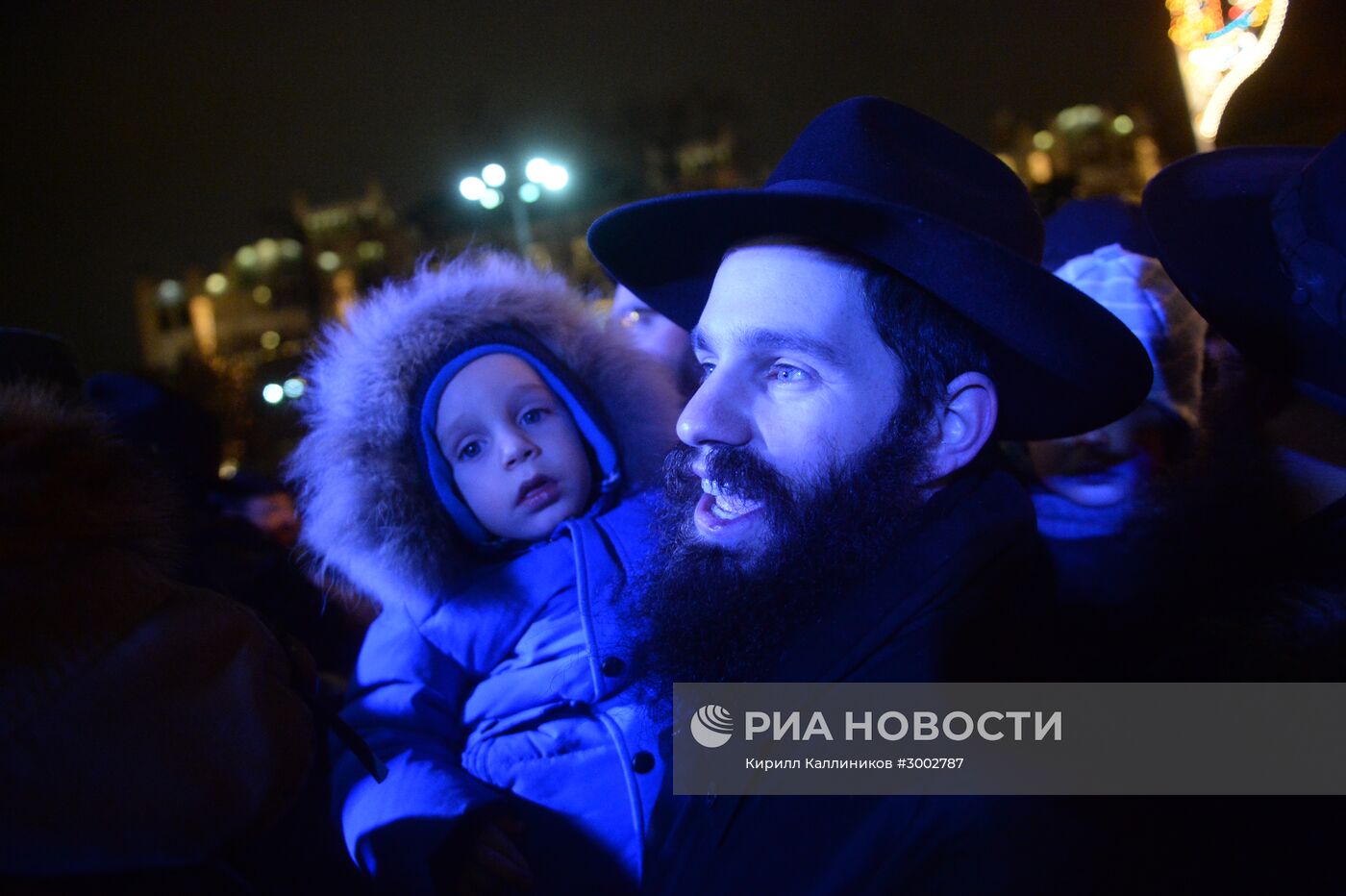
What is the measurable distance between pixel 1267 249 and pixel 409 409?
2563mm

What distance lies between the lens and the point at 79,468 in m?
1.61

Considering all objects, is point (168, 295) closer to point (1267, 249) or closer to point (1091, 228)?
point (1091, 228)

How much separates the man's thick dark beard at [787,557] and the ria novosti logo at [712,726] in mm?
73

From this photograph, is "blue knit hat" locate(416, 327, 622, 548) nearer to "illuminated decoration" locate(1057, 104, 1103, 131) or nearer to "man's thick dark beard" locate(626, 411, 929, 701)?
"man's thick dark beard" locate(626, 411, 929, 701)

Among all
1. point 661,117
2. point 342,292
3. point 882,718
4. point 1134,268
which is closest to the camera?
→ point 882,718

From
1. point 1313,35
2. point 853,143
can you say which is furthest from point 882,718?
point 1313,35

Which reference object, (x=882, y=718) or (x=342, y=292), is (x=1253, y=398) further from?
(x=342, y=292)


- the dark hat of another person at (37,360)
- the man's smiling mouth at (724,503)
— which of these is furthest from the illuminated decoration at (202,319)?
the man's smiling mouth at (724,503)

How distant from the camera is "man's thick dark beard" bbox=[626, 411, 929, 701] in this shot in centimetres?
156

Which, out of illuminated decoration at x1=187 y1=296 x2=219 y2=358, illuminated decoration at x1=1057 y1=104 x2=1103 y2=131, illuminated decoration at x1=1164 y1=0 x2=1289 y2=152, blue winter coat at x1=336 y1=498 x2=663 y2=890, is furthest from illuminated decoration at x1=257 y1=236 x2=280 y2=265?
blue winter coat at x1=336 y1=498 x2=663 y2=890

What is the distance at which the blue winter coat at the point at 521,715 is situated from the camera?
6.68 feet

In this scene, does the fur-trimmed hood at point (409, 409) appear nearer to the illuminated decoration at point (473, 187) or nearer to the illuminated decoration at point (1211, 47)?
the illuminated decoration at point (1211, 47)

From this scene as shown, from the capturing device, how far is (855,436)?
159 centimetres

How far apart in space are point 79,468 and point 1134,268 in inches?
136
